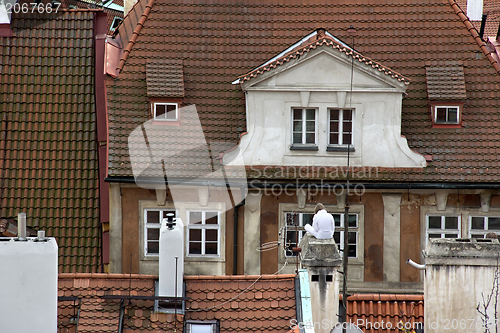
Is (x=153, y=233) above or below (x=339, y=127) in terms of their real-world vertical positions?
below

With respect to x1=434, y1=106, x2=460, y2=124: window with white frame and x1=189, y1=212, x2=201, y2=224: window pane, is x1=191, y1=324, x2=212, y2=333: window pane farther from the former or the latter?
x1=434, y1=106, x2=460, y2=124: window with white frame

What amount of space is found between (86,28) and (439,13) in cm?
956

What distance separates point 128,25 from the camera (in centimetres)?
2398

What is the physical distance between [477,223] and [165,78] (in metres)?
8.48

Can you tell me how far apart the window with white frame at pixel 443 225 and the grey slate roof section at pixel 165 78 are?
22.5 ft

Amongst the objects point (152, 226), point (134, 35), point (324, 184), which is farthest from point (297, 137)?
point (134, 35)

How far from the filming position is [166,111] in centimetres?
2112

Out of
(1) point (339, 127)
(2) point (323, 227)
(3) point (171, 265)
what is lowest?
(3) point (171, 265)

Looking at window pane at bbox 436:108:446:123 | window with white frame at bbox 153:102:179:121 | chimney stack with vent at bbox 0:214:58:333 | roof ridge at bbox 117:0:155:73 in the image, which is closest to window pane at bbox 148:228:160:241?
window with white frame at bbox 153:102:179:121

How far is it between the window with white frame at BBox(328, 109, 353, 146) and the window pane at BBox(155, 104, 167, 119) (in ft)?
13.5

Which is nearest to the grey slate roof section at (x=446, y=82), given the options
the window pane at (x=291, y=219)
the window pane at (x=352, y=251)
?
the window pane at (x=352, y=251)

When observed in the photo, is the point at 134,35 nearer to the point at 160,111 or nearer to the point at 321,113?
the point at 160,111

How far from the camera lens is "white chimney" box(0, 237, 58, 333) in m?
12.2

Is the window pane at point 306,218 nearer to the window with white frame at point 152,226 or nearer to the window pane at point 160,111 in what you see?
the window with white frame at point 152,226
